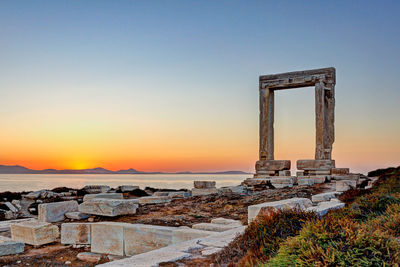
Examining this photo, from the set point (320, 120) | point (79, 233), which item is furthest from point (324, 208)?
point (320, 120)

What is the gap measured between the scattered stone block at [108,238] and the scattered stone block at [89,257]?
0.24 m

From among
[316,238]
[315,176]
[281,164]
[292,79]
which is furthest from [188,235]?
[292,79]

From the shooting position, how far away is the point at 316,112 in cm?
2283

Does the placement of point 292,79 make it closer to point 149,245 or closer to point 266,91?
point 266,91

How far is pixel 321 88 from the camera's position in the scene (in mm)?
22406

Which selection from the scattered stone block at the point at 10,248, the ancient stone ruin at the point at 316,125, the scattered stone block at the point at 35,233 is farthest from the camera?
the ancient stone ruin at the point at 316,125

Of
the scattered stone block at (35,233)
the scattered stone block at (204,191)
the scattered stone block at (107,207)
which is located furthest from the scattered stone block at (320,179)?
the scattered stone block at (35,233)

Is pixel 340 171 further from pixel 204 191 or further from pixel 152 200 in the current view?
pixel 152 200

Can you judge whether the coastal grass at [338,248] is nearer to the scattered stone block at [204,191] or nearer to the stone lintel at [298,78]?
the scattered stone block at [204,191]

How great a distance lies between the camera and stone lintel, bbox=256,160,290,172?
22781mm

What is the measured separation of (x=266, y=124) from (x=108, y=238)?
55.1ft

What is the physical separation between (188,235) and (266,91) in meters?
17.6

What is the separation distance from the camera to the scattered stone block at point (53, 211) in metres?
11.7

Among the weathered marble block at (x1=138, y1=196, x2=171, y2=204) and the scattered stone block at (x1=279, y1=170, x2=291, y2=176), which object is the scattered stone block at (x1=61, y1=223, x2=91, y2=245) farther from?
the scattered stone block at (x1=279, y1=170, x2=291, y2=176)
